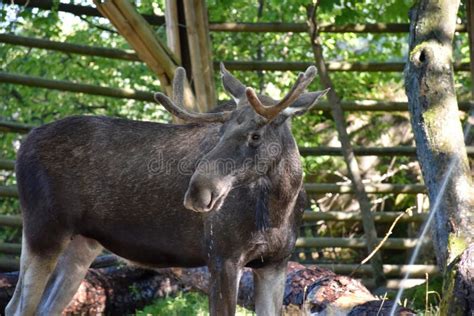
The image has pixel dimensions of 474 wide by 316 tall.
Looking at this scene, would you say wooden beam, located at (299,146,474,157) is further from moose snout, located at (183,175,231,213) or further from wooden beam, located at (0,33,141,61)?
moose snout, located at (183,175,231,213)

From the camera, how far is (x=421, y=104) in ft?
19.7

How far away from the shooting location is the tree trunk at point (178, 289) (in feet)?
19.9

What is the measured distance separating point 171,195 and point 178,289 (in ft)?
6.92

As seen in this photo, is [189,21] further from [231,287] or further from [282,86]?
[282,86]

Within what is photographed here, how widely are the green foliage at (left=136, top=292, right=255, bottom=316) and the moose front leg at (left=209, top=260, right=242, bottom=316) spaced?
1.49 metres

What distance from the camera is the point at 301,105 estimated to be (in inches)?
201

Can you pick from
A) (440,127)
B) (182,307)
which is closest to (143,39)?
(182,307)

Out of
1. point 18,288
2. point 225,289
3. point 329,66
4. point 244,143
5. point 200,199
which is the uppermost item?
point 329,66

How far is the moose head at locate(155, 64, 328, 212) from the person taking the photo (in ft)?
15.6

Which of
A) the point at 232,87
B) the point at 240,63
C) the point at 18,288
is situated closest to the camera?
Answer: the point at 232,87

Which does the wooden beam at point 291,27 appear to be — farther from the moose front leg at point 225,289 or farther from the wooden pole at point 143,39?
the moose front leg at point 225,289

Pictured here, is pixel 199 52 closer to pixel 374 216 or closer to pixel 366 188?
pixel 366 188

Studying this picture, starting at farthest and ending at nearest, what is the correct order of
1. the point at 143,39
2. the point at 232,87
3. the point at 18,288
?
1. the point at 143,39
2. the point at 18,288
3. the point at 232,87

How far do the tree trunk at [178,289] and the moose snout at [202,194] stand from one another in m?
1.42
